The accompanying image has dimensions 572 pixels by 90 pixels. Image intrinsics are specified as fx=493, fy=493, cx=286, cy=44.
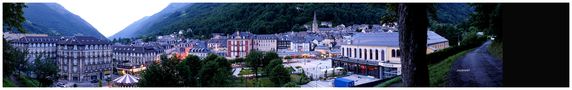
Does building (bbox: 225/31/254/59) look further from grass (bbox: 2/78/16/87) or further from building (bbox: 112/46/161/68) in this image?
grass (bbox: 2/78/16/87)

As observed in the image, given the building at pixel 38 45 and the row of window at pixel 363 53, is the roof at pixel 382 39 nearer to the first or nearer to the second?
the row of window at pixel 363 53

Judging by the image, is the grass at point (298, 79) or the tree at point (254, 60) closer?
the grass at point (298, 79)

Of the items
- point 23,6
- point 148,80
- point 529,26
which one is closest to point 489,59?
point 529,26

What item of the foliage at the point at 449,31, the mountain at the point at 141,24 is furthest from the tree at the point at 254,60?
the foliage at the point at 449,31

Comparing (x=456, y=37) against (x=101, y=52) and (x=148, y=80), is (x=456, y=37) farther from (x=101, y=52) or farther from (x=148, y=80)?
(x=101, y=52)

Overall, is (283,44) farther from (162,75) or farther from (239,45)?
(162,75)

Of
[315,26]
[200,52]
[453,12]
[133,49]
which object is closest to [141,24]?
[133,49]
